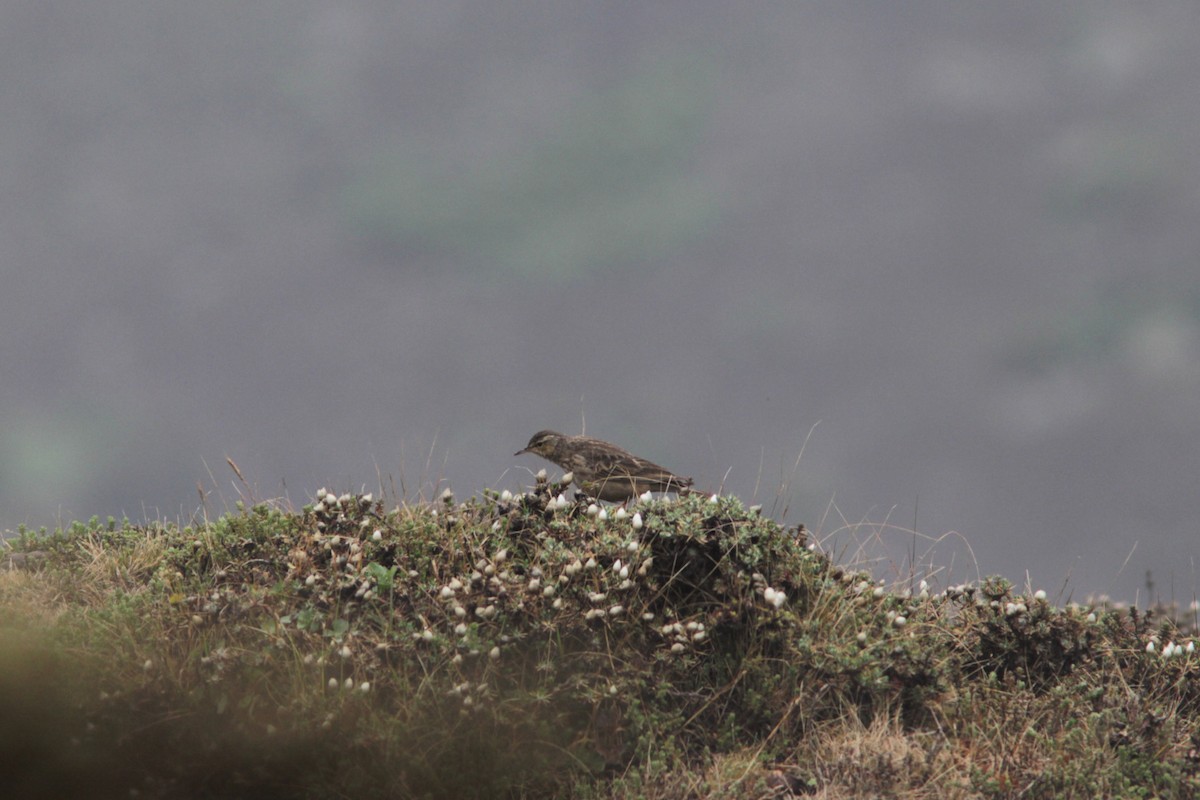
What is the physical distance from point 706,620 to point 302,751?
3353 mm

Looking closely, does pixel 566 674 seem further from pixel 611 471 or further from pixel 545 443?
pixel 545 443

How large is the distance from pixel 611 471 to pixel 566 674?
395 centimetres

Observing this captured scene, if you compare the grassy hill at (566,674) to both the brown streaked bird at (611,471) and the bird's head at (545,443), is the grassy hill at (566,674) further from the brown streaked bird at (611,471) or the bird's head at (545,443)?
the bird's head at (545,443)

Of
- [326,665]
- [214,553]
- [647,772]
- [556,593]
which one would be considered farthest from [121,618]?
[647,772]

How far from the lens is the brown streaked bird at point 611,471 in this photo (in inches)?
Result: 499

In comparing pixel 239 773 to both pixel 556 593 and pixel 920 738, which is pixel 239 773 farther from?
pixel 920 738

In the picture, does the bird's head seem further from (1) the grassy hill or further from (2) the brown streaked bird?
(1) the grassy hill

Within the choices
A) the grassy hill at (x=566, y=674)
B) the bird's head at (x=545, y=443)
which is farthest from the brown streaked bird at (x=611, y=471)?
the grassy hill at (x=566, y=674)

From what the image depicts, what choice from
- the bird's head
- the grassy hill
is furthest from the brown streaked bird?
the grassy hill

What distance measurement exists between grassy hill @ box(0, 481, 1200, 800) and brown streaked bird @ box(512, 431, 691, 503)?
1.67 metres

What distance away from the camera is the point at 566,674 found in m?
9.21

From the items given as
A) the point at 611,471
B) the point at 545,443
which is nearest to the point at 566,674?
the point at 611,471

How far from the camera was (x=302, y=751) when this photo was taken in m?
8.62

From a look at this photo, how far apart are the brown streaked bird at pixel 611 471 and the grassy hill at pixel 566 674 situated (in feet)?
5.49
